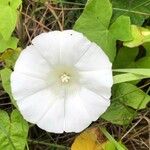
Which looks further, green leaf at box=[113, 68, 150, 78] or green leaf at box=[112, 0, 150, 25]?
green leaf at box=[112, 0, 150, 25]

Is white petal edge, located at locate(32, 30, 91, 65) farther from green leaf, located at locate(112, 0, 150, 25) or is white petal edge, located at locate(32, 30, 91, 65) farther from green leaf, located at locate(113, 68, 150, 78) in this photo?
green leaf, located at locate(112, 0, 150, 25)

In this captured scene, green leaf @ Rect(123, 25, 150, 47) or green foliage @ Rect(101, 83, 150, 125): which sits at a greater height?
green leaf @ Rect(123, 25, 150, 47)

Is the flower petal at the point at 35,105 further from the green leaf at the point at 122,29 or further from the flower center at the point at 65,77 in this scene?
the green leaf at the point at 122,29

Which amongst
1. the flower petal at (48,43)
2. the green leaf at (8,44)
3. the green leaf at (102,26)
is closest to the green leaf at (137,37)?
the green leaf at (102,26)

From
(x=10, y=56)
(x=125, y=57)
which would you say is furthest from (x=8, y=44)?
(x=125, y=57)

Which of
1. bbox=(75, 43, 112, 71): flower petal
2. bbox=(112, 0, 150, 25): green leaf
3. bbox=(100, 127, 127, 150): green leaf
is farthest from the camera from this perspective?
bbox=(112, 0, 150, 25): green leaf

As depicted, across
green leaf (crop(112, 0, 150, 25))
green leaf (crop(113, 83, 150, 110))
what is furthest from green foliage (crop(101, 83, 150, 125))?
green leaf (crop(112, 0, 150, 25))

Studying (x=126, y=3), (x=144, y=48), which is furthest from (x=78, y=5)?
(x=144, y=48)
